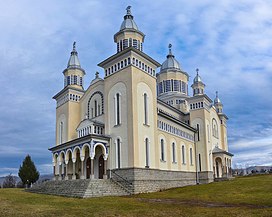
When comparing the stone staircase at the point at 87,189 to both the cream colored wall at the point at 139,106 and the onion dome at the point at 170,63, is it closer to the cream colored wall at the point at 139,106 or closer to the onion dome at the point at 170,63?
the cream colored wall at the point at 139,106

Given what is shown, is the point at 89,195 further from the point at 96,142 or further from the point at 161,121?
the point at 161,121

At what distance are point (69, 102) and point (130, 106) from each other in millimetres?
13185

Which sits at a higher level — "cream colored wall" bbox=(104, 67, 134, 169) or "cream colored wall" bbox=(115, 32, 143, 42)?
"cream colored wall" bbox=(115, 32, 143, 42)

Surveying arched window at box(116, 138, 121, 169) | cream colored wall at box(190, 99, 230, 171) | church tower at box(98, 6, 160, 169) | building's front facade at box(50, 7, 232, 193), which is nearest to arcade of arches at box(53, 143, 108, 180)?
building's front facade at box(50, 7, 232, 193)

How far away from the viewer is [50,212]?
15406 mm

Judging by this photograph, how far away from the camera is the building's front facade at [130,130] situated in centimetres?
3234

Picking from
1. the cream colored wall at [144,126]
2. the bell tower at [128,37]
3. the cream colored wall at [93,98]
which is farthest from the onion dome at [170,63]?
the cream colored wall at [144,126]

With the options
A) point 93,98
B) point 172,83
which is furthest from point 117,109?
point 172,83

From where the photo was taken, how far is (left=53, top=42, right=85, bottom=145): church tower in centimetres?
4222

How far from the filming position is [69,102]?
139 ft

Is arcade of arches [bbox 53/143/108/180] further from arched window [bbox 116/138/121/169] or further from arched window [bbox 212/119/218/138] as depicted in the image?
arched window [bbox 212/119/218/138]

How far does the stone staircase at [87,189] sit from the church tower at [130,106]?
10.2 feet

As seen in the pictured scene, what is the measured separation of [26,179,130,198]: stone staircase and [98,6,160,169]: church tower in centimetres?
311

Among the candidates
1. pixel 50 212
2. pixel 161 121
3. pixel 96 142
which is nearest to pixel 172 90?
pixel 161 121
